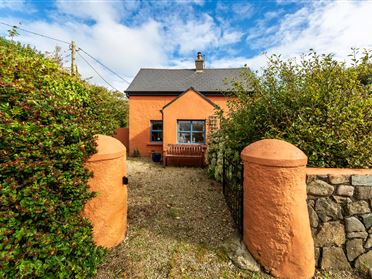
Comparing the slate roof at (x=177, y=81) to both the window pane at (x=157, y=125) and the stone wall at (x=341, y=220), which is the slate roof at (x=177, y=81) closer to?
the window pane at (x=157, y=125)

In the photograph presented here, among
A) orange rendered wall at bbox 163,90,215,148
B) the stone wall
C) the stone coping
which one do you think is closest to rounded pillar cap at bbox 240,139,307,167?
the stone coping

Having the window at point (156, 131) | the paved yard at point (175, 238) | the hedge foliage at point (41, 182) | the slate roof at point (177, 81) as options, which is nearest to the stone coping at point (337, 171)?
the paved yard at point (175, 238)

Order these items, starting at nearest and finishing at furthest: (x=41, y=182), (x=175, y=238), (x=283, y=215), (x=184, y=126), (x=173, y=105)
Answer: (x=41, y=182) → (x=283, y=215) → (x=175, y=238) → (x=173, y=105) → (x=184, y=126)

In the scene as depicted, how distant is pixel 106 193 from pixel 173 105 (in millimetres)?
7827

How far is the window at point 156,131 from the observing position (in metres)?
12.5

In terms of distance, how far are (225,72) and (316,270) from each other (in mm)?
14451

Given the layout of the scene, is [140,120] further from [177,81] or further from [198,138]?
[198,138]

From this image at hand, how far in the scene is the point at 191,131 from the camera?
10.1m

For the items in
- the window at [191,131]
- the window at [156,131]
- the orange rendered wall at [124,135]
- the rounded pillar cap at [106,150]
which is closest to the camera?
the rounded pillar cap at [106,150]

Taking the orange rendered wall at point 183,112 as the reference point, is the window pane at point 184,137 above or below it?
below

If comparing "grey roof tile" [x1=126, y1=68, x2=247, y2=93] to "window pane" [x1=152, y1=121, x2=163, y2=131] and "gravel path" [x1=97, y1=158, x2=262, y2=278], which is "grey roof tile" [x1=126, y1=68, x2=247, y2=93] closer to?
"window pane" [x1=152, y1=121, x2=163, y2=131]

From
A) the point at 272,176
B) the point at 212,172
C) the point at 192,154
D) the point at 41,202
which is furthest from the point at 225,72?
the point at 41,202

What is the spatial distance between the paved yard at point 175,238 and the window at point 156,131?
23.9ft

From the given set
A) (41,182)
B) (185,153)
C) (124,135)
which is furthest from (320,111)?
(124,135)
